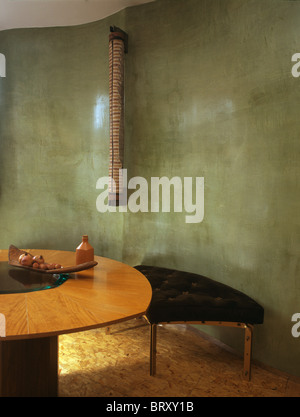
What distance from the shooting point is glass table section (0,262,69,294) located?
148 cm

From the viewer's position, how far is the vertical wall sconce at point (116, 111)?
9.80ft

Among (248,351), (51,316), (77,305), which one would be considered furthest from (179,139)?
(51,316)

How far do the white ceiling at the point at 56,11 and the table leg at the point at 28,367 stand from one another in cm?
327

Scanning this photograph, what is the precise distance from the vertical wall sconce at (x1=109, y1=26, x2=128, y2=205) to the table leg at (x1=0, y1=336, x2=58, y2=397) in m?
1.73

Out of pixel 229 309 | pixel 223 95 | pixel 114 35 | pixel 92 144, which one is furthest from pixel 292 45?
pixel 92 144

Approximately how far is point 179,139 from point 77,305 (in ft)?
6.72

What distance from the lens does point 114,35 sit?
2.95 m

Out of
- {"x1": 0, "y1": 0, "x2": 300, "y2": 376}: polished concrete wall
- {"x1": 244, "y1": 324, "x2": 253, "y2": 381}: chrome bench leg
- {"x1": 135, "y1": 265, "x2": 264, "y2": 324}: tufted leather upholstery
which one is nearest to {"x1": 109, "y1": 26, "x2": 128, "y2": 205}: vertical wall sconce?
{"x1": 0, "y1": 0, "x2": 300, "y2": 376}: polished concrete wall

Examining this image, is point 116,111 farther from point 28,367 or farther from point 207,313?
point 28,367

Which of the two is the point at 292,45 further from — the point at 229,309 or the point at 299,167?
the point at 229,309

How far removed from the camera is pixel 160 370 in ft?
7.04

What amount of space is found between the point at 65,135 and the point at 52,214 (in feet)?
3.27

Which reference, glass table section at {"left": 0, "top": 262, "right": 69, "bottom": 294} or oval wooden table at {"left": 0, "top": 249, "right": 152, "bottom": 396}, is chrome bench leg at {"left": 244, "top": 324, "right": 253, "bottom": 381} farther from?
glass table section at {"left": 0, "top": 262, "right": 69, "bottom": 294}
